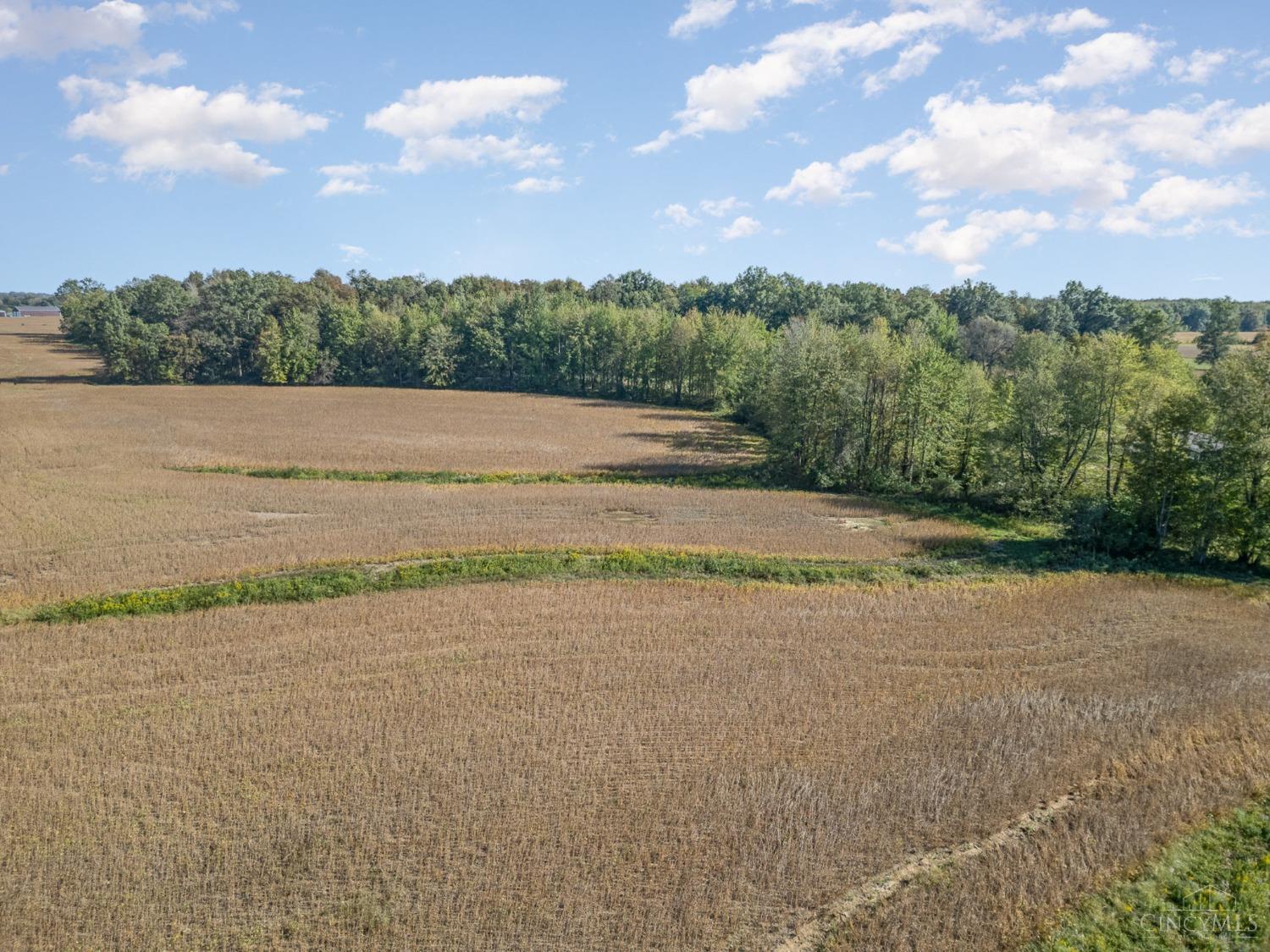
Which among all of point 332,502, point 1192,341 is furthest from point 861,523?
point 1192,341

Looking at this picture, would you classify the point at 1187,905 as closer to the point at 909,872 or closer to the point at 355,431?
the point at 909,872

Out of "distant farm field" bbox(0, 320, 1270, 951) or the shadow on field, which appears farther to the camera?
the shadow on field

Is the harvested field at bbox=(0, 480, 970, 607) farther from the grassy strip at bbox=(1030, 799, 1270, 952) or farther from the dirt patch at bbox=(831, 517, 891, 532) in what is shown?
the grassy strip at bbox=(1030, 799, 1270, 952)

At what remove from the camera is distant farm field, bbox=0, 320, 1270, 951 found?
13.1 metres

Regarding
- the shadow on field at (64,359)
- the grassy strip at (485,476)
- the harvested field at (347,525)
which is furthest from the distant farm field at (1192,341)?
the shadow on field at (64,359)

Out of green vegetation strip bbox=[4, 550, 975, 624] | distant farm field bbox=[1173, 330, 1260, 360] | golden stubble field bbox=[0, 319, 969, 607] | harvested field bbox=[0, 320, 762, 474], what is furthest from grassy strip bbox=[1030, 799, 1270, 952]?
distant farm field bbox=[1173, 330, 1260, 360]

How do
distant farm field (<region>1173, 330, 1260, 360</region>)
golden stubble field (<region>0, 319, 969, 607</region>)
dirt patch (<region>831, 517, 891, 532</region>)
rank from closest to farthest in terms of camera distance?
golden stubble field (<region>0, 319, 969, 607</region>)
dirt patch (<region>831, 517, 891, 532</region>)
distant farm field (<region>1173, 330, 1260, 360</region>)

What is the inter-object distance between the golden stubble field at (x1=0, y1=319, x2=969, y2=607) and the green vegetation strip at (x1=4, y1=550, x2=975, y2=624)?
52.4 inches

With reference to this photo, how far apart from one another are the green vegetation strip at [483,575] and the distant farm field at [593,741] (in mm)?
332

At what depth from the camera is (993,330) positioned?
3856 inches

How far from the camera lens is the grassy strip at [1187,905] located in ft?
41.1

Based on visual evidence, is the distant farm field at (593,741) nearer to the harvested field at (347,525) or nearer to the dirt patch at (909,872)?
the dirt patch at (909,872)

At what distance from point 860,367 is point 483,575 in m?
32.9

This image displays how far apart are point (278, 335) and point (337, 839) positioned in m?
109
